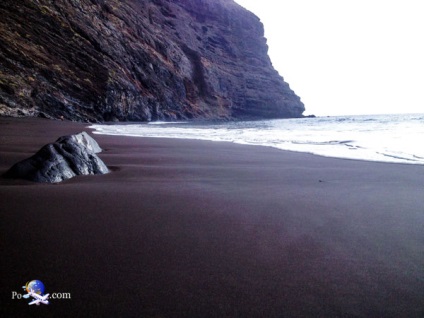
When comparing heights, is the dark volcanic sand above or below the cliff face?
below

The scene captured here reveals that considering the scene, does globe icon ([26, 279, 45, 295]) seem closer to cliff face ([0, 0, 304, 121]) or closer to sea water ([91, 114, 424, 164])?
sea water ([91, 114, 424, 164])

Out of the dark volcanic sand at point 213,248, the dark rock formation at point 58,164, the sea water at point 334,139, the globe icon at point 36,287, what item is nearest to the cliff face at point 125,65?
the sea water at point 334,139

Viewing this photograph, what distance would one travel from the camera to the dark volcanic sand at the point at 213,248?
1088 mm

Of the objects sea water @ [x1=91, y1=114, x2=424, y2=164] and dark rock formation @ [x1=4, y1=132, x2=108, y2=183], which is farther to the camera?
sea water @ [x1=91, y1=114, x2=424, y2=164]

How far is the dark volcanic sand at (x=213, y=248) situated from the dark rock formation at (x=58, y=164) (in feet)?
0.50

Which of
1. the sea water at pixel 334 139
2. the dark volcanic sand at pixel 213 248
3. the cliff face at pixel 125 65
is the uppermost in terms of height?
the cliff face at pixel 125 65

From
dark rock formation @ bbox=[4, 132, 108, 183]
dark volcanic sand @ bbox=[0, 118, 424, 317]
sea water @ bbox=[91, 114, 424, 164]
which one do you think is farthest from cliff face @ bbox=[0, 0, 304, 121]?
dark volcanic sand @ bbox=[0, 118, 424, 317]

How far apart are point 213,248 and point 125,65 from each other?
91.2ft

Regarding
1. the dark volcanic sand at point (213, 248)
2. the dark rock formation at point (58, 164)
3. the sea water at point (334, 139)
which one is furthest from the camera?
the sea water at point (334, 139)

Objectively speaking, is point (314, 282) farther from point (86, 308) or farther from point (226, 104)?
point (226, 104)

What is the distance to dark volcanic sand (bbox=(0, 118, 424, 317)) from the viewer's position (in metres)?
1.09

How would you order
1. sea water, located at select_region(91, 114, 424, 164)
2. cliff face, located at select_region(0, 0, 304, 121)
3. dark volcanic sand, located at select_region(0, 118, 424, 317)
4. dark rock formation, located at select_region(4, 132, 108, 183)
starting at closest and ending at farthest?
dark volcanic sand, located at select_region(0, 118, 424, 317), dark rock formation, located at select_region(4, 132, 108, 183), sea water, located at select_region(91, 114, 424, 164), cliff face, located at select_region(0, 0, 304, 121)

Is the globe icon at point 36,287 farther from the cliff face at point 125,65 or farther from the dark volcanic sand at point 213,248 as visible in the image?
the cliff face at point 125,65

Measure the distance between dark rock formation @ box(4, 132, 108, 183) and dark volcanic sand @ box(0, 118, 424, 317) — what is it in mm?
152
